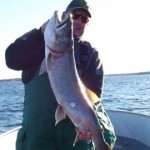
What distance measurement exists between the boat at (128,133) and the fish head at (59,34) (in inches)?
176

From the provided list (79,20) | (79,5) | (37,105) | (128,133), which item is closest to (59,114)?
(37,105)

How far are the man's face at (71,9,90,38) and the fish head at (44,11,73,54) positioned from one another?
2.97 ft

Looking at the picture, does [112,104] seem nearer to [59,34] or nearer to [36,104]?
[36,104]

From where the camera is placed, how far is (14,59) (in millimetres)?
3914

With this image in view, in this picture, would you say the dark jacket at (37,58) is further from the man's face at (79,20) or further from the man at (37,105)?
the man's face at (79,20)

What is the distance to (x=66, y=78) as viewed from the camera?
348cm

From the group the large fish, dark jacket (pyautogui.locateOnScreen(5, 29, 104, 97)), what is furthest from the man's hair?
the large fish

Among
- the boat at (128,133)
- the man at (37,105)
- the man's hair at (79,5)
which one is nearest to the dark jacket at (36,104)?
the man at (37,105)

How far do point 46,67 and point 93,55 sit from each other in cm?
106

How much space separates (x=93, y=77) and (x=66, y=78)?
34.7 inches

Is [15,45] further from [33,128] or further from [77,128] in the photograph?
[77,128]

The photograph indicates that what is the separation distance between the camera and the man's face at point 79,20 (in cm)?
428

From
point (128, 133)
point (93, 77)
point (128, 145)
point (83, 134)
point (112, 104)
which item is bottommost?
point (112, 104)

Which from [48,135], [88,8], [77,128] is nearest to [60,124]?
[48,135]
